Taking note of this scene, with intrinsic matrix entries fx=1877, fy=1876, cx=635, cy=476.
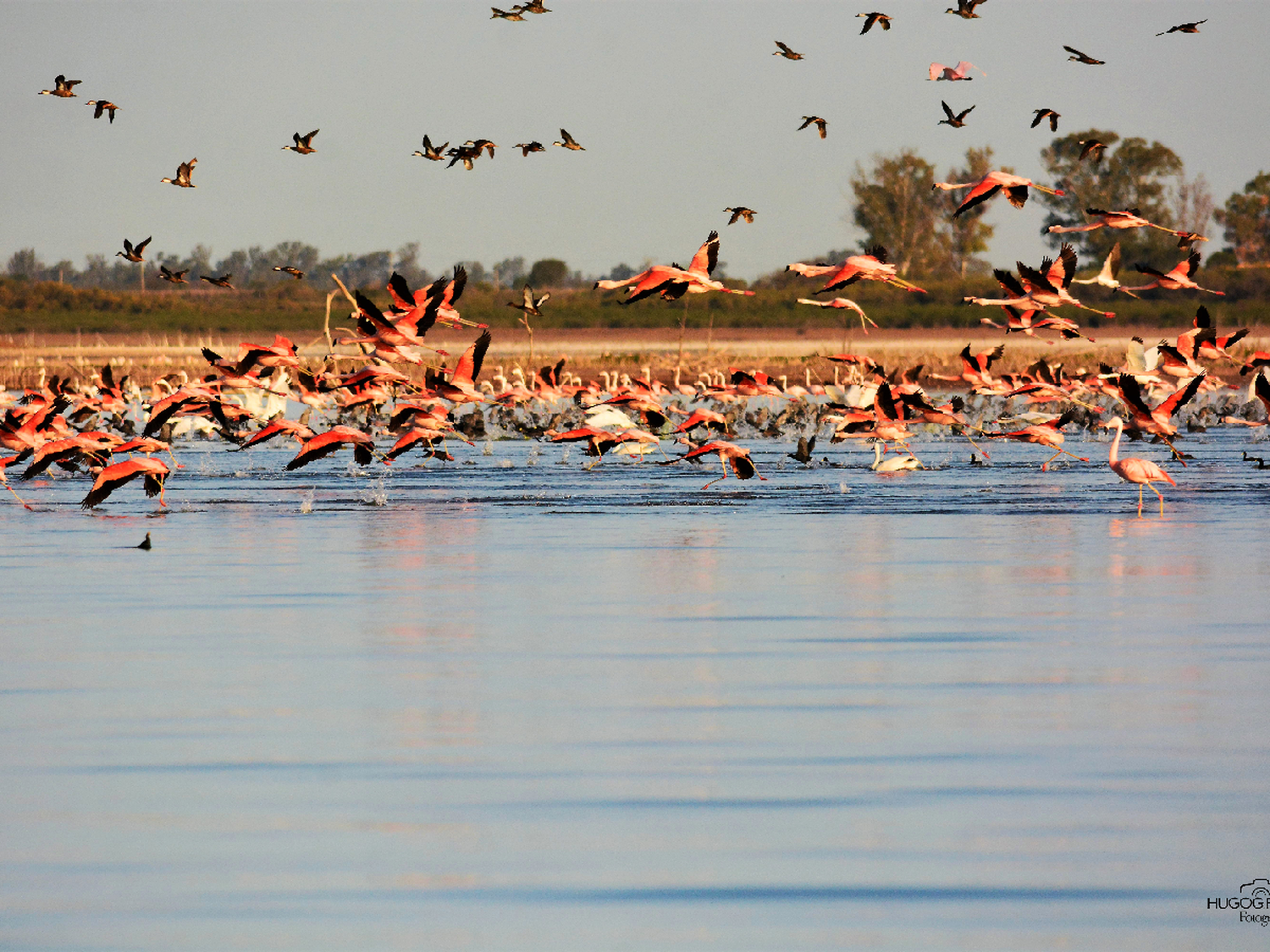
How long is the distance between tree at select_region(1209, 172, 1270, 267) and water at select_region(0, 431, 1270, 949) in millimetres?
99800

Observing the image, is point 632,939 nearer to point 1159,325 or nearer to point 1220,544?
point 1220,544

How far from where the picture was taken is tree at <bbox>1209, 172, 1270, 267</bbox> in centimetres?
10900

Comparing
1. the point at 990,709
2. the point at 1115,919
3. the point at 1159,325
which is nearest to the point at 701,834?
the point at 1115,919

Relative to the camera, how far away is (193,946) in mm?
5215

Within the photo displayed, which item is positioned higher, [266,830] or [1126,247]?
[1126,247]

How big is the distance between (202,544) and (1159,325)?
242 feet

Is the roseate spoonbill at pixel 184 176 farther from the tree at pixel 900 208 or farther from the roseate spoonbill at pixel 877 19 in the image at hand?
the tree at pixel 900 208

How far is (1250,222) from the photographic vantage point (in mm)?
109000

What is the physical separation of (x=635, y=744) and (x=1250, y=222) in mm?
108804

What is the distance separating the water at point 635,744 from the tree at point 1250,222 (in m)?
99.8

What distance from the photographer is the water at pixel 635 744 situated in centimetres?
549

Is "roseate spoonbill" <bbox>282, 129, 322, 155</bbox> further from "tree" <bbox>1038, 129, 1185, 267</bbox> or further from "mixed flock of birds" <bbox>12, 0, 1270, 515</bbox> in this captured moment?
"tree" <bbox>1038, 129, 1185, 267</bbox>

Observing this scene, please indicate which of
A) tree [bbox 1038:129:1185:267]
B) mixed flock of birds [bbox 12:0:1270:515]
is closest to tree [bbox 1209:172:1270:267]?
tree [bbox 1038:129:1185:267]

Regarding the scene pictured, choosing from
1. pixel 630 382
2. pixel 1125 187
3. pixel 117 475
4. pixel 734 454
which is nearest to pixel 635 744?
pixel 117 475
